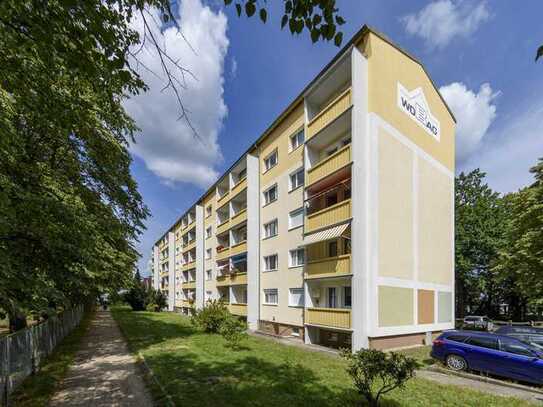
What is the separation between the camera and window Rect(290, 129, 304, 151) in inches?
862

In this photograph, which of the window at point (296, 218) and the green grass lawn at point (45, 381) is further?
the window at point (296, 218)

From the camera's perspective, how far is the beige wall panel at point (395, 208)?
54.3ft

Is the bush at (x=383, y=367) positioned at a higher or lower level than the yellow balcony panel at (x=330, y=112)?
lower

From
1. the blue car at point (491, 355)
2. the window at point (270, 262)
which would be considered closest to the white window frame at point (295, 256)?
the window at point (270, 262)

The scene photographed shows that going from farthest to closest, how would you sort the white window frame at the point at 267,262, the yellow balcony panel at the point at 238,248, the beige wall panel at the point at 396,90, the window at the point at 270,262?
the yellow balcony panel at the point at 238,248, the window at the point at 270,262, the white window frame at the point at 267,262, the beige wall panel at the point at 396,90

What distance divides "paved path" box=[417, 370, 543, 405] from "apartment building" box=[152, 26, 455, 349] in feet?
11.3

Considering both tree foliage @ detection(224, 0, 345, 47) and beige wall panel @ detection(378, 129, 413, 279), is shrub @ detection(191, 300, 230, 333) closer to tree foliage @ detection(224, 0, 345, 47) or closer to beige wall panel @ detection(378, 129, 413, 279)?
beige wall panel @ detection(378, 129, 413, 279)

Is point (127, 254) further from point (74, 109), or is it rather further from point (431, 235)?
point (431, 235)

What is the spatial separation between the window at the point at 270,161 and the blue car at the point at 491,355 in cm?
1614

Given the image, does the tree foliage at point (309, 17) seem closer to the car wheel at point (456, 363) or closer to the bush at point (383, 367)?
the bush at point (383, 367)

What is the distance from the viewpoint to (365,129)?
53.0 ft

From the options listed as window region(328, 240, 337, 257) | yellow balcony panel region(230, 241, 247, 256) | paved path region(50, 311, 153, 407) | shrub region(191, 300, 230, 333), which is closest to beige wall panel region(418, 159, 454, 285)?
window region(328, 240, 337, 257)

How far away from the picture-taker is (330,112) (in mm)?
18125

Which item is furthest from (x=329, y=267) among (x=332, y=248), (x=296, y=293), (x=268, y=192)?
(x=268, y=192)
